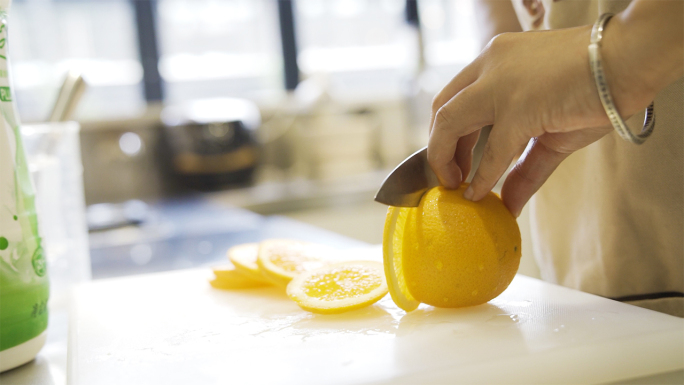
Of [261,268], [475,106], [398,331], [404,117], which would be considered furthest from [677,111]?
[404,117]

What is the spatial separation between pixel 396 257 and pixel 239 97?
3055mm

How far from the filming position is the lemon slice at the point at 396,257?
670mm

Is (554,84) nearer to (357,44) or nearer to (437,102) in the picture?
(437,102)

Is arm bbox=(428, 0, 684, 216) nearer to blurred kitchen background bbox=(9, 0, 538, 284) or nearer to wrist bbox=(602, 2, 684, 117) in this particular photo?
wrist bbox=(602, 2, 684, 117)

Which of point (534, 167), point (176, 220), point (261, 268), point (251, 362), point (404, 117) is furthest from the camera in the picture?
point (404, 117)

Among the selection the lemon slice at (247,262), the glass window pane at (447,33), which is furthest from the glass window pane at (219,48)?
the lemon slice at (247,262)

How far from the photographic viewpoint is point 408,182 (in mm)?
690

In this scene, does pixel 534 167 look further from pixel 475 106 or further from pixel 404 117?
pixel 404 117

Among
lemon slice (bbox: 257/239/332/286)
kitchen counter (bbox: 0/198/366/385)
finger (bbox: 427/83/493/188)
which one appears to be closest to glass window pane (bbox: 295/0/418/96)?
kitchen counter (bbox: 0/198/366/385)

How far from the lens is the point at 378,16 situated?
154 inches

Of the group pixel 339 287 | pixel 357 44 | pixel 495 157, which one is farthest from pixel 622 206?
pixel 357 44

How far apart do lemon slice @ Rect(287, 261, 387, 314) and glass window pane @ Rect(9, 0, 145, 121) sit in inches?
99.4

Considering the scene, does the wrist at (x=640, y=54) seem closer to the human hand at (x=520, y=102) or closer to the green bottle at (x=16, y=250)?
the human hand at (x=520, y=102)

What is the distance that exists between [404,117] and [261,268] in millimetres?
2857
